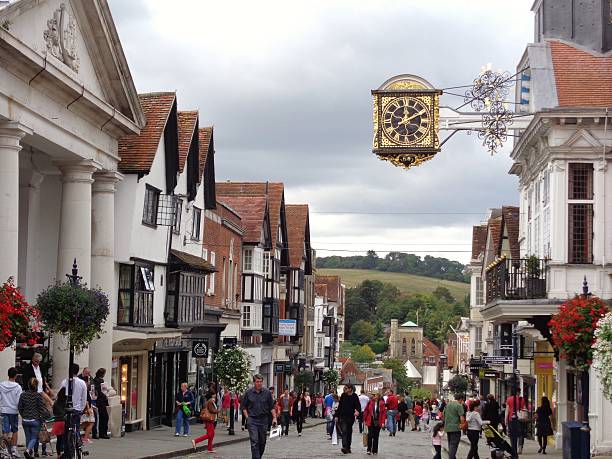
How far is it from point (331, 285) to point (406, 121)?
95.5m

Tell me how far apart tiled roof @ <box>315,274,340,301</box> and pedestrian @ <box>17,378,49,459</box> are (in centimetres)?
10091

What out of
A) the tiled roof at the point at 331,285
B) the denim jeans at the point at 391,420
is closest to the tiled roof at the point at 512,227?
the denim jeans at the point at 391,420

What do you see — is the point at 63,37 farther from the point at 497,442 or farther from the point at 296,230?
the point at 296,230

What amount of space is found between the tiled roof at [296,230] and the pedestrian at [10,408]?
185ft

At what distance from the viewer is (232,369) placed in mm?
47281

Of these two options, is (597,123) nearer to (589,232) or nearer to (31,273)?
(589,232)

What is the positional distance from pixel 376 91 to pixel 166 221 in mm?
12223

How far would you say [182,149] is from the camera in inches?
1673

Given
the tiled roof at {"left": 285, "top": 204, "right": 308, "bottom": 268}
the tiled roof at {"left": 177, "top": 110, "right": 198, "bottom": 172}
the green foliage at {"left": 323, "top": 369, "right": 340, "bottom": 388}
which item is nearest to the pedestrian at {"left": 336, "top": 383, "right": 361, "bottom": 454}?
the tiled roof at {"left": 177, "top": 110, "right": 198, "bottom": 172}

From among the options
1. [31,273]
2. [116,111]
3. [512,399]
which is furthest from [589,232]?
[31,273]

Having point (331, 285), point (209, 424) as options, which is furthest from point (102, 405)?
point (331, 285)

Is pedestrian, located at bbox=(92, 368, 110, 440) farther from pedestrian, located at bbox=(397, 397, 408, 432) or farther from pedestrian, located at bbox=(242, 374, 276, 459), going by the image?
pedestrian, located at bbox=(397, 397, 408, 432)

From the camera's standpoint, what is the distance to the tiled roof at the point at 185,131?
42.3 m

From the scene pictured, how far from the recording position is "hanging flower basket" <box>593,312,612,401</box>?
2106cm
